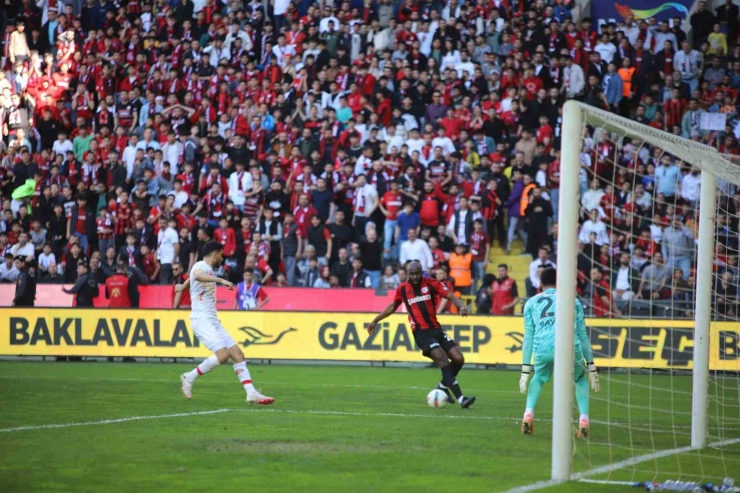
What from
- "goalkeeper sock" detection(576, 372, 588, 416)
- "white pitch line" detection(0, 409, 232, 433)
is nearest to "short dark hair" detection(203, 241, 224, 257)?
"white pitch line" detection(0, 409, 232, 433)

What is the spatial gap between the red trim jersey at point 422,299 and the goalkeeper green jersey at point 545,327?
301 centimetres

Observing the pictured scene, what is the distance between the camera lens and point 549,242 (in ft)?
79.2

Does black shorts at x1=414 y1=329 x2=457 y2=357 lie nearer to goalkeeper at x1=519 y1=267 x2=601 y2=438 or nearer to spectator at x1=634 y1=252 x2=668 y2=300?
goalkeeper at x1=519 y1=267 x2=601 y2=438

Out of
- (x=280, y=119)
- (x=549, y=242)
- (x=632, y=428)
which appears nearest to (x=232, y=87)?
(x=280, y=119)

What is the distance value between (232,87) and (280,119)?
95.3 inches

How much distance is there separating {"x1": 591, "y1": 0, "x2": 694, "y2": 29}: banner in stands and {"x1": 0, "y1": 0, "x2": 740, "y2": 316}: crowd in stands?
101cm

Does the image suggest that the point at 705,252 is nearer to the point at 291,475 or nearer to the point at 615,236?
the point at 291,475

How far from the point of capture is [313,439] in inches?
430

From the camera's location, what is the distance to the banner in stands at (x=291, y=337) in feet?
72.2

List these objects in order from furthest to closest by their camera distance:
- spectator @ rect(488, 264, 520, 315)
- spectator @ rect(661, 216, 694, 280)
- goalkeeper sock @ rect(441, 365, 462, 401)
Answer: spectator @ rect(488, 264, 520, 315) → spectator @ rect(661, 216, 694, 280) → goalkeeper sock @ rect(441, 365, 462, 401)

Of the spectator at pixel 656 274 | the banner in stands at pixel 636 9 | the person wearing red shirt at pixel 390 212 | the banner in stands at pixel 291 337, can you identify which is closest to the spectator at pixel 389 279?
the person wearing red shirt at pixel 390 212

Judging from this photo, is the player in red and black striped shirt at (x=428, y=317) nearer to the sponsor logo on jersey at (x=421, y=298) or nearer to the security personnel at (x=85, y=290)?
the sponsor logo on jersey at (x=421, y=298)

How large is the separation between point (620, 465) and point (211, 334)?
6695 mm

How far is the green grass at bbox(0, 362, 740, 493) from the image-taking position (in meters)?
8.52
